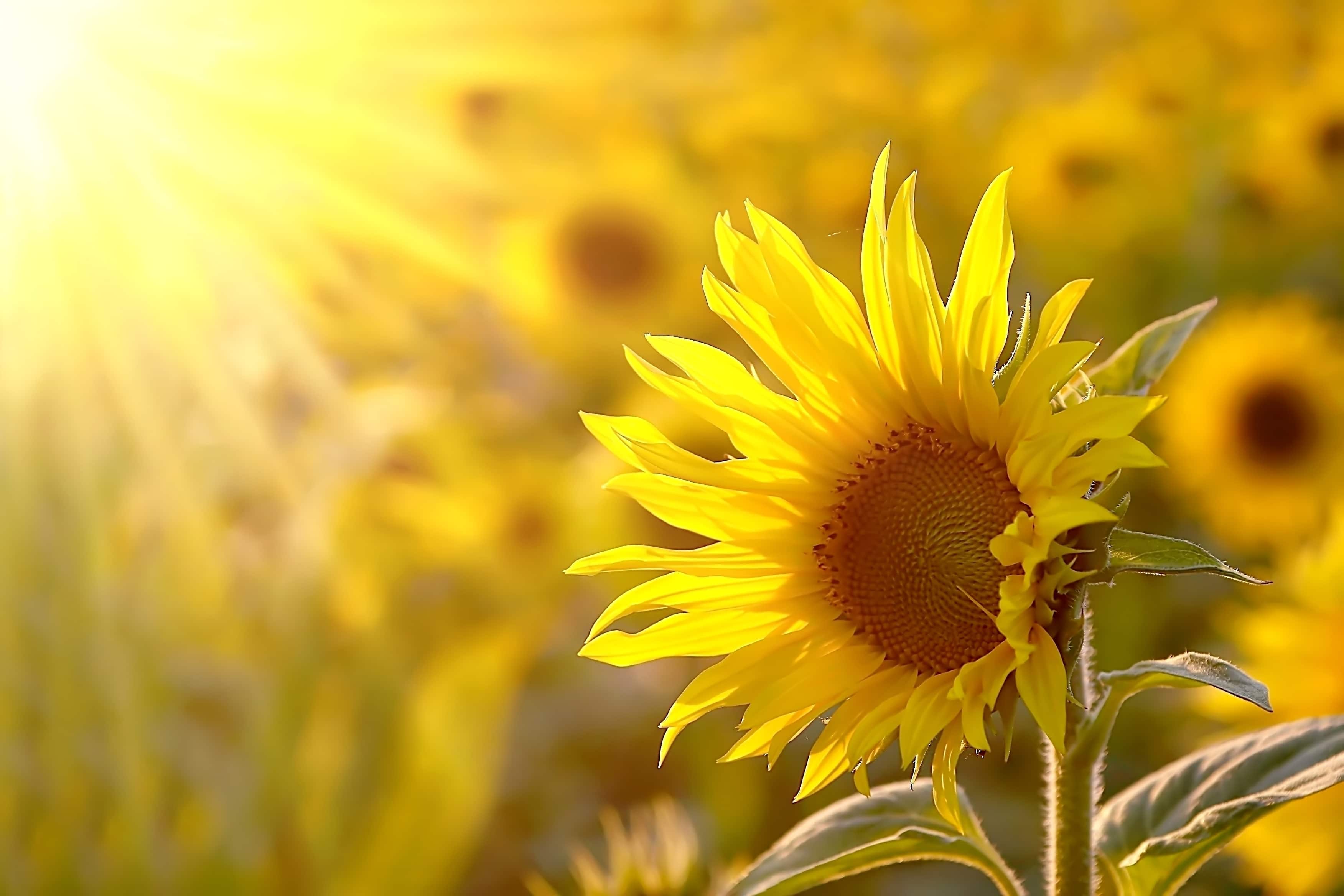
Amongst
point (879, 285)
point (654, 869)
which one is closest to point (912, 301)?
point (879, 285)

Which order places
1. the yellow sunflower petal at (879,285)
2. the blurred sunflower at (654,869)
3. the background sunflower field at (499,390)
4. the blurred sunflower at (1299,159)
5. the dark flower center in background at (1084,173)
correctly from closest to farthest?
the yellow sunflower petal at (879,285), the blurred sunflower at (654,869), the background sunflower field at (499,390), the blurred sunflower at (1299,159), the dark flower center in background at (1084,173)

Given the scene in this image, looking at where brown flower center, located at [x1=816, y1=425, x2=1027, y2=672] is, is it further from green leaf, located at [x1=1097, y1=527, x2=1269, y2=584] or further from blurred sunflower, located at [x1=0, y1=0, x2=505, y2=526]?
blurred sunflower, located at [x1=0, y1=0, x2=505, y2=526]

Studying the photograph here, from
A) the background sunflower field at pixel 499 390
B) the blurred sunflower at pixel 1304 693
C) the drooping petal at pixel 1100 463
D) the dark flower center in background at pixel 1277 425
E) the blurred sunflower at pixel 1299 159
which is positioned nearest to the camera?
the drooping petal at pixel 1100 463

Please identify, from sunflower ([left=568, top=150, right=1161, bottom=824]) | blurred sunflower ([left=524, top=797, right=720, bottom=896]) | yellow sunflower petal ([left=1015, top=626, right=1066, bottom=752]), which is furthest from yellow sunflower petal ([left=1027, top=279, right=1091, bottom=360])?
blurred sunflower ([left=524, top=797, right=720, bottom=896])

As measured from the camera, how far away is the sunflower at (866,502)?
527 mm

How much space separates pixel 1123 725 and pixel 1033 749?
0.37 ft

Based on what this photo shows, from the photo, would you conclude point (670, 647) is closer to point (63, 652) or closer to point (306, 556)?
point (306, 556)

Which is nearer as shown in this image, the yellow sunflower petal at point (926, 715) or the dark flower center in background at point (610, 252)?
the yellow sunflower petal at point (926, 715)

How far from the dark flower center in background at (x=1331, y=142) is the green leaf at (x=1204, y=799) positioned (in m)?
1.77

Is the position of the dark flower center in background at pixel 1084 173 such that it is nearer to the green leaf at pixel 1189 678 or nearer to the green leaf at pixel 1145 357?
the green leaf at pixel 1145 357

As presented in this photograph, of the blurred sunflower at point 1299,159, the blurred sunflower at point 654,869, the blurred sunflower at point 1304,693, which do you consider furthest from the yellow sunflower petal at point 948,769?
the blurred sunflower at point 1299,159

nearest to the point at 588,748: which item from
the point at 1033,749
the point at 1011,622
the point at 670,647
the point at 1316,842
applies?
the point at 1033,749

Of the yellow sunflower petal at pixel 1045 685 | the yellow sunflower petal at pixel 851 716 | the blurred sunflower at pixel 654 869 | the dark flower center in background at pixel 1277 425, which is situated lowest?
the dark flower center in background at pixel 1277 425

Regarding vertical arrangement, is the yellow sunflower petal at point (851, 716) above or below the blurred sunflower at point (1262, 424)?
above
